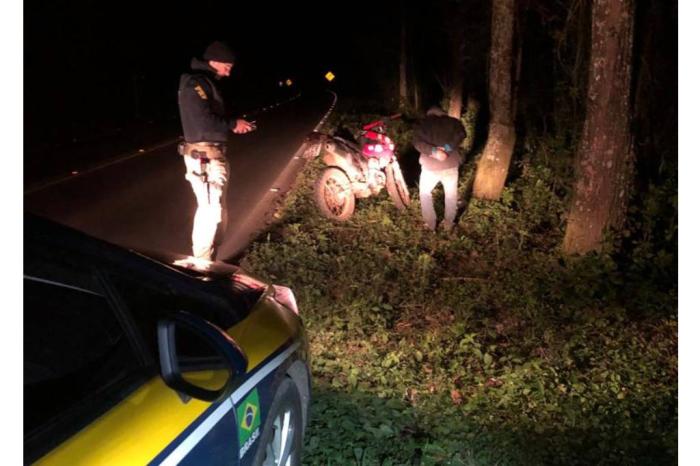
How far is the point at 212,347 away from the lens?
8.65 ft

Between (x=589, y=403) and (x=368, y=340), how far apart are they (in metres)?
1.73

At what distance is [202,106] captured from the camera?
6.43 metres

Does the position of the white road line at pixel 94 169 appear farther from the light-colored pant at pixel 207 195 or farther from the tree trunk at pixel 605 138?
the tree trunk at pixel 605 138

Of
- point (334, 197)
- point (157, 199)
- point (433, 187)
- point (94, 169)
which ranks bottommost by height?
point (94, 169)

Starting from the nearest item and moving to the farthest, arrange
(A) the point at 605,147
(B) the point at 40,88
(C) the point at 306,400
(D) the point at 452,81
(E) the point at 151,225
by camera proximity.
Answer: (C) the point at 306,400
(A) the point at 605,147
(E) the point at 151,225
(D) the point at 452,81
(B) the point at 40,88

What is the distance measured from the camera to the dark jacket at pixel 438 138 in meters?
8.56

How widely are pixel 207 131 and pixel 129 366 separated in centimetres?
432

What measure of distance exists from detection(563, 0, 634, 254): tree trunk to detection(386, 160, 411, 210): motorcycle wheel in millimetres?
2882

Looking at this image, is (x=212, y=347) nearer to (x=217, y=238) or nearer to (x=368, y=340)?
(x=368, y=340)

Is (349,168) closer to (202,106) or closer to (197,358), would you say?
(202,106)

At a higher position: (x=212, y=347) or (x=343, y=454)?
(x=212, y=347)

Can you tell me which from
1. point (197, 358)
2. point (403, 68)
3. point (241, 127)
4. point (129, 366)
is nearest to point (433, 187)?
point (241, 127)

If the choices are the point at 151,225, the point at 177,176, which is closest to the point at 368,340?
the point at 151,225

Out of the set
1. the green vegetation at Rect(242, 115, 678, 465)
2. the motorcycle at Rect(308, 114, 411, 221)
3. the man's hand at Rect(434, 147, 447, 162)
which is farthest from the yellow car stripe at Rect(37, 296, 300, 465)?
the motorcycle at Rect(308, 114, 411, 221)
